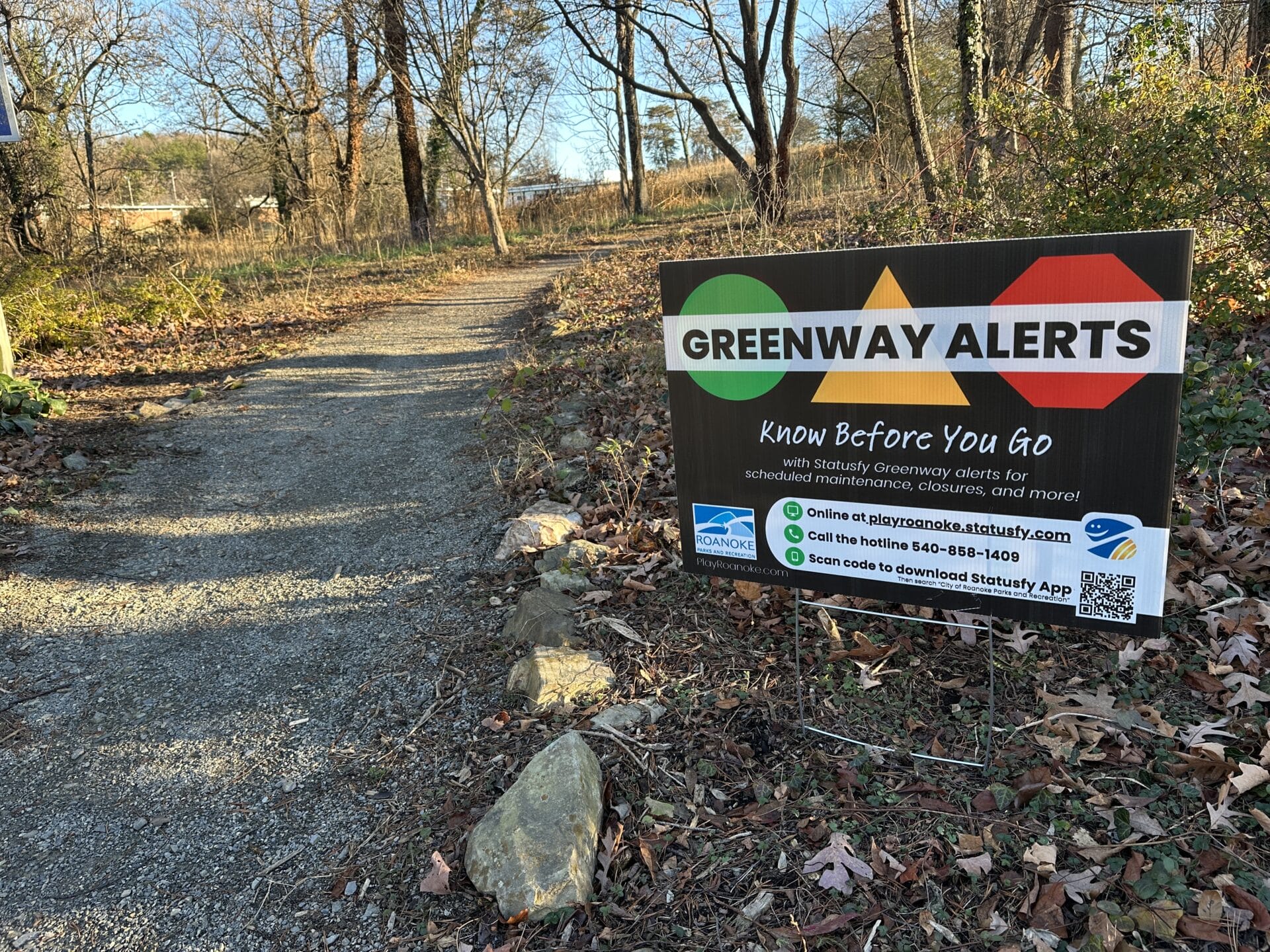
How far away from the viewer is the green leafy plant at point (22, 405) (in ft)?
20.1

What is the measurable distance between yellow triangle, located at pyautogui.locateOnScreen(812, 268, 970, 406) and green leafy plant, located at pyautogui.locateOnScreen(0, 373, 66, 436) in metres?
6.68

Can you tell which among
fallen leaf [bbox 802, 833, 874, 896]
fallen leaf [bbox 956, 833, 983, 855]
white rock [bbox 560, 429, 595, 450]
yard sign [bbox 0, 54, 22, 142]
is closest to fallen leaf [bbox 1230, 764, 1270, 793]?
fallen leaf [bbox 956, 833, 983, 855]

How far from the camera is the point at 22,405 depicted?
635cm

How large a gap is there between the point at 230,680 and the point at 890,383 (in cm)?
300

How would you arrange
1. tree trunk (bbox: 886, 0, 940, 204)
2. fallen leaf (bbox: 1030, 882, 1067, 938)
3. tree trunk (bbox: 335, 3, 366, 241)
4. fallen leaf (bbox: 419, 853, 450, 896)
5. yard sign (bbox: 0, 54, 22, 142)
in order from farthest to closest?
tree trunk (bbox: 335, 3, 366, 241) → tree trunk (bbox: 886, 0, 940, 204) → yard sign (bbox: 0, 54, 22, 142) → fallen leaf (bbox: 419, 853, 450, 896) → fallen leaf (bbox: 1030, 882, 1067, 938)

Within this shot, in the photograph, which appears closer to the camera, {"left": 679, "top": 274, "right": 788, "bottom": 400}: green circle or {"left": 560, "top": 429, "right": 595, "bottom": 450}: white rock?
{"left": 679, "top": 274, "right": 788, "bottom": 400}: green circle

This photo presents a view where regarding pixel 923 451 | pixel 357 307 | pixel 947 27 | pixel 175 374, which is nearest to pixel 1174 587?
pixel 923 451

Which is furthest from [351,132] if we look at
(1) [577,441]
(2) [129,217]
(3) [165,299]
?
(1) [577,441]

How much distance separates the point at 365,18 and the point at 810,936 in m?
21.4

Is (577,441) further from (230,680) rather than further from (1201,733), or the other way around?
(1201,733)

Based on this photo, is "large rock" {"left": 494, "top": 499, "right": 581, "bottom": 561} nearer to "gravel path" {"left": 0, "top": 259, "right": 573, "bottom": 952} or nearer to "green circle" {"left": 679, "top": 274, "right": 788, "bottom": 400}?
"gravel path" {"left": 0, "top": 259, "right": 573, "bottom": 952}

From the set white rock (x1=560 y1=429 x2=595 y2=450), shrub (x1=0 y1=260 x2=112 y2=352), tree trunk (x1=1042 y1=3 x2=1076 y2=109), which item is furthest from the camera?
tree trunk (x1=1042 y1=3 x2=1076 y2=109)

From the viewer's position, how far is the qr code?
2039 millimetres

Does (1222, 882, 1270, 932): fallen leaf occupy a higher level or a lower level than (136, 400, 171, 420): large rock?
lower
